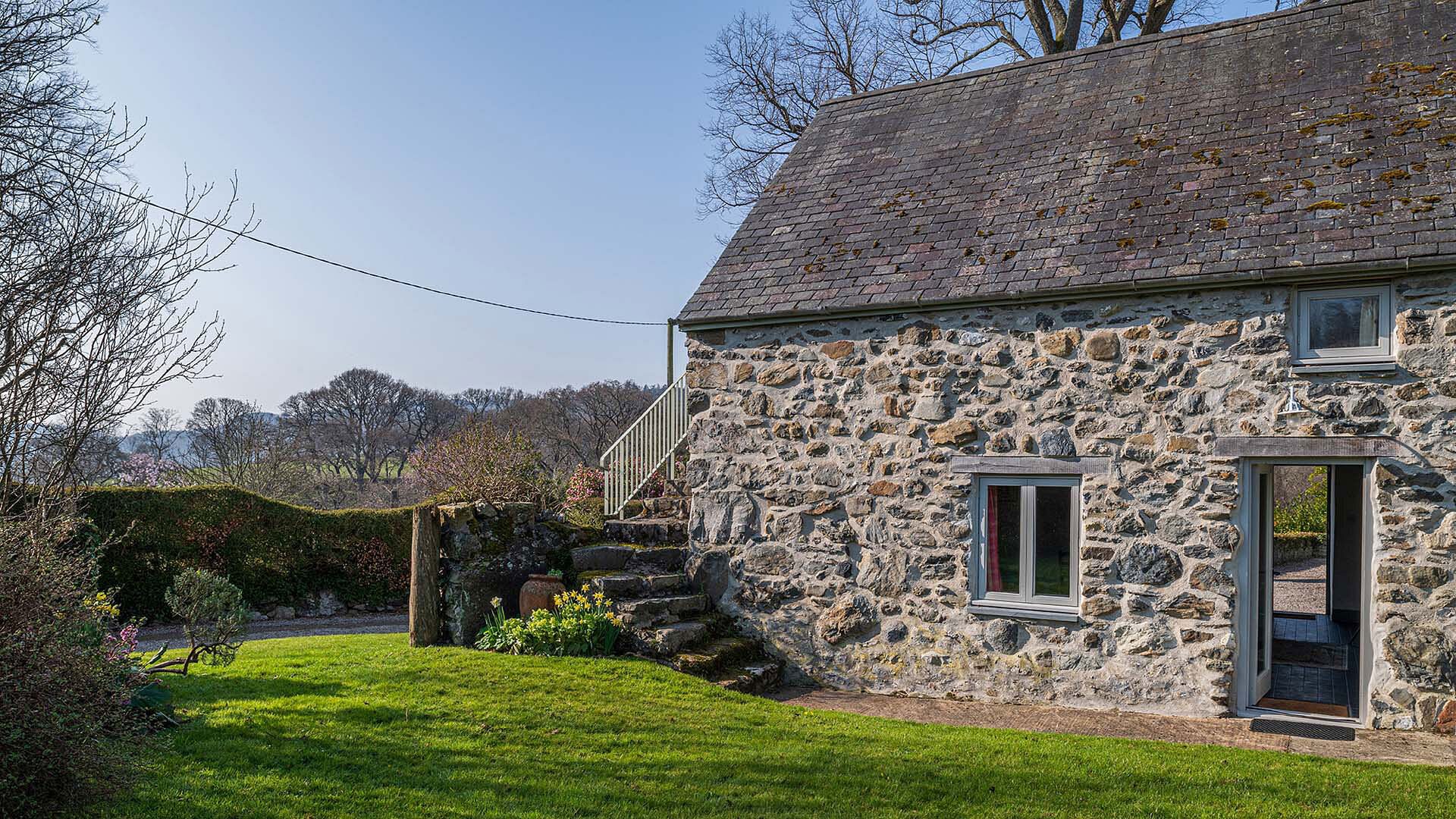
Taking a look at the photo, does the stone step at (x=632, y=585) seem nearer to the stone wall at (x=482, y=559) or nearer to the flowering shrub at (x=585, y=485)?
the stone wall at (x=482, y=559)

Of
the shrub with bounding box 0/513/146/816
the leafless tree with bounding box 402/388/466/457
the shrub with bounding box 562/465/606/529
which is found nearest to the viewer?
the shrub with bounding box 0/513/146/816

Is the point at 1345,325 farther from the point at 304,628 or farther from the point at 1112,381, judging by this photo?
the point at 304,628

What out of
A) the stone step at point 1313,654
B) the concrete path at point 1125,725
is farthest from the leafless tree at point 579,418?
the concrete path at point 1125,725

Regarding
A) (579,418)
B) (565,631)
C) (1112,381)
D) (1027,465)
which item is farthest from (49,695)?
(579,418)

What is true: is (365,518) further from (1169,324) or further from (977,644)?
(1169,324)

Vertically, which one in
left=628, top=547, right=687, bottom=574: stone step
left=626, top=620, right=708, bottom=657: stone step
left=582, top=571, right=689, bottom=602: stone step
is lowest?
left=626, top=620, right=708, bottom=657: stone step

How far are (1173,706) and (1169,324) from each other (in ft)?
10.1

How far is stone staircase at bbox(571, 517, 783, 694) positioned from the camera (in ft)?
27.6

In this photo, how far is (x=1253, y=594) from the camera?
746 centimetres

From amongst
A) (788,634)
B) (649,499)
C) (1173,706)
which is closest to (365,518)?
(649,499)

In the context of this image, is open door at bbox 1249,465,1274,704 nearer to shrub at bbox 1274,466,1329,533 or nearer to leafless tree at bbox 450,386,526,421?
shrub at bbox 1274,466,1329,533

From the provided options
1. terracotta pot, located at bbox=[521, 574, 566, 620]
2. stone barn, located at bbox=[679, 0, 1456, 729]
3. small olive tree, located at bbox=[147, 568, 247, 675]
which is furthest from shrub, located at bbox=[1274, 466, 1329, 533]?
small olive tree, located at bbox=[147, 568, 247, 675]

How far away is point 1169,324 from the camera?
771 cm

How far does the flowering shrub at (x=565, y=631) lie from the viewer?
8.59 meters
